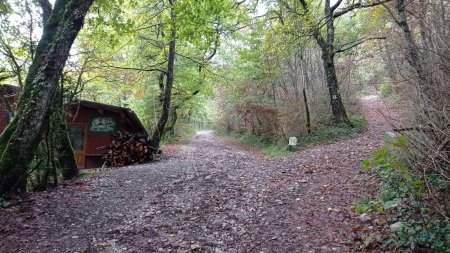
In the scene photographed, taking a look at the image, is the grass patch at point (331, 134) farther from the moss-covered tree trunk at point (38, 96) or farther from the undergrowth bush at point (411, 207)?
the moss-covered tree trunk at point (38, 96)

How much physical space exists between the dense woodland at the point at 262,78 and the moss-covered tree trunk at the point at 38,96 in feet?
0.07

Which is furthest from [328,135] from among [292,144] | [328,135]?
[292,144]

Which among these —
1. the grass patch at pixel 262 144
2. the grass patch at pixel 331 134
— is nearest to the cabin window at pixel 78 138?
the grass patch at pixel 262 144

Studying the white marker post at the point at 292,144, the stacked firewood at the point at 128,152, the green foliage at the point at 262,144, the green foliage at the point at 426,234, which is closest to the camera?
the green foliage at the point at 426,234

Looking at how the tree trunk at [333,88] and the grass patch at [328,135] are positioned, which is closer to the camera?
the grass patch at [328,135]

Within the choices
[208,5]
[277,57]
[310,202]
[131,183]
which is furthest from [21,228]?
[277,57]

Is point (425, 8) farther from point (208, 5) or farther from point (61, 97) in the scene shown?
point (61, 97)

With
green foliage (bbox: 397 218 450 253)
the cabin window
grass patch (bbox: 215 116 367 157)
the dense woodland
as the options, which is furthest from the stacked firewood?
green foliage (bbox: 397 218 450 253)

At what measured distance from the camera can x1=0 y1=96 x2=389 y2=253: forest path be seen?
414cm

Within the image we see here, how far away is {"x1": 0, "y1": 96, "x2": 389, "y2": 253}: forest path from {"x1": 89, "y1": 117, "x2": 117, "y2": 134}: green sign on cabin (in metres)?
6.84

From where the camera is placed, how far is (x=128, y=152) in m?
12.5

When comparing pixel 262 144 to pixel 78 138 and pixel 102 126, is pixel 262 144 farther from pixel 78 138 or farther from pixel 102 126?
pixel 78 138

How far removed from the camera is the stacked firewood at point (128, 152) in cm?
1243

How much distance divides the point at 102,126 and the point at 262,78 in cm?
892
